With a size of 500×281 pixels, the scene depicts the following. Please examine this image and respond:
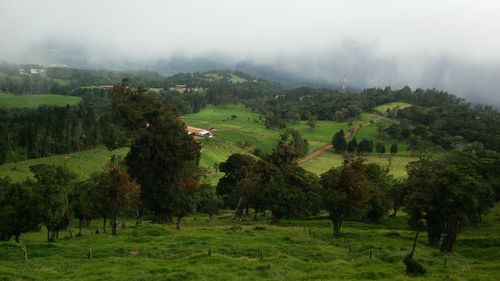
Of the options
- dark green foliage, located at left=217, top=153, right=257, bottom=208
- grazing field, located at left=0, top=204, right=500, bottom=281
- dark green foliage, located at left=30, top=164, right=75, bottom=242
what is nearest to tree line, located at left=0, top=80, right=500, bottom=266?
dark green foliage, located at left=30, top=164, right=75, bottom=242

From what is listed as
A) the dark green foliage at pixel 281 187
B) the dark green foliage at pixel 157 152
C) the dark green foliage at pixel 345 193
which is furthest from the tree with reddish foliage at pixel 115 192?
the dark green foliage at pixel 345 193

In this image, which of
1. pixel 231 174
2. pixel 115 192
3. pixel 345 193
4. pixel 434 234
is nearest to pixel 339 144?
pixel 231 174

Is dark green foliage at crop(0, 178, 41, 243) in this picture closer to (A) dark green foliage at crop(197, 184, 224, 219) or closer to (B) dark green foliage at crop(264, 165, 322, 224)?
(B) dark green foliage at crop(264, 165, 322, 224)

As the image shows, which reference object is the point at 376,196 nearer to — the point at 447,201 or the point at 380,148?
the point at 447,201

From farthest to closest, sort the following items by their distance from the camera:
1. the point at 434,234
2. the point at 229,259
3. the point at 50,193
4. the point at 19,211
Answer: the point at 434,234 → the point at 19,211 → the point at 50,193 → the point at 229,259

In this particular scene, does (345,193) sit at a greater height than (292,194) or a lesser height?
greater

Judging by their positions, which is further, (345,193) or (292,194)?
(292,194)

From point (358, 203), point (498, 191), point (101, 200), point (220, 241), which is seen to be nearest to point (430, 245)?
point (358, 203)

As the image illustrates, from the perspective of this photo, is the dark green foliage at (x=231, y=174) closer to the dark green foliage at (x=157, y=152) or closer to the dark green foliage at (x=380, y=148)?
the dark green foliage at (x=157, y=152)

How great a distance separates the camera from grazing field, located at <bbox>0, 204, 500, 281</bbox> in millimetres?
30906

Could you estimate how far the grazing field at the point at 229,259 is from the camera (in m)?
30.9

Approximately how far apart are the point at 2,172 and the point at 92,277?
9542 cm

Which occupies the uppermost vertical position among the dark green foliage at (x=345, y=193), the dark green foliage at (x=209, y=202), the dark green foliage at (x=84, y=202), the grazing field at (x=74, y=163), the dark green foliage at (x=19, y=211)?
the dark green foliage at (x=345, y=193)

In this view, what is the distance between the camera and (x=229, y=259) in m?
35.6
